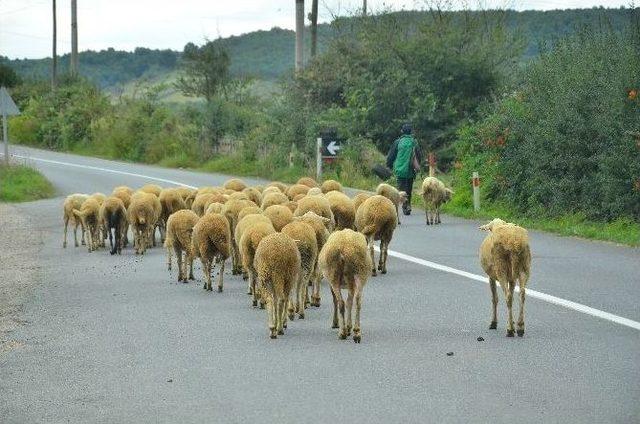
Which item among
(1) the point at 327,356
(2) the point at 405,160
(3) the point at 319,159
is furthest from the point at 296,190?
(3) the point at 319,159

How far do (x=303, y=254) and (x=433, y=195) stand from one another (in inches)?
451

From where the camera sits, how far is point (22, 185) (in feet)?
117

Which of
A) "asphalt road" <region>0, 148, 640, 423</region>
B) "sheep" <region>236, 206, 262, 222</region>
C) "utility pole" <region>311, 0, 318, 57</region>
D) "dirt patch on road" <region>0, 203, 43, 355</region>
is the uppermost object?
"utility pole" <region>311, 0, 318, 57</region>

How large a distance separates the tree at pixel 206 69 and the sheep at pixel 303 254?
53327 millimetres

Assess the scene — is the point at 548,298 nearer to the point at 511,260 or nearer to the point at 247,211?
the point at 511,260

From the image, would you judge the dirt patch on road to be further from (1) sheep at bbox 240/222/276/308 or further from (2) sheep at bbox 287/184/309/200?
(2) sheep at bbox 287/184/309/200

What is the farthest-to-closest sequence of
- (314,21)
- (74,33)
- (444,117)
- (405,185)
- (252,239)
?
1. (74,33)
2. (314,21)
3. (444,117)
4. (405,185)
5. (252,239)

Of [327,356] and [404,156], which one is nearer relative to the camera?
[327,356]

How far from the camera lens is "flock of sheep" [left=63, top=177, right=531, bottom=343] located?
1129 centimetres

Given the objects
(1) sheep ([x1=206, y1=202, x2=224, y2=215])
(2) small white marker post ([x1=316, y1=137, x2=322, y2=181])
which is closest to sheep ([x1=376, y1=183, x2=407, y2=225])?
(1) sheep ([x1=206, y1=202, x2=224, y2=215])

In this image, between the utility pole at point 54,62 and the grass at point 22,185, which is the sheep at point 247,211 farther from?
the utility pole at point 54,62

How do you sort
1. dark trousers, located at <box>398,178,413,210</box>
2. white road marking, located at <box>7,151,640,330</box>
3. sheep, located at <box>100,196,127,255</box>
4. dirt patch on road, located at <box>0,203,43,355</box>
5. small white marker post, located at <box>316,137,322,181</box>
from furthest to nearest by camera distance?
1. small white marker post, located at <box>316,137,322,181</box>
2. dark trousers, located at <box>398,178,413,210</box>
3. sheep, located at <box>100,196,127,255</box>
4. dirt patch on road, located at <box>0,203,43,355</box>
5. white road marking, located at <box>7,151,640,330</box>

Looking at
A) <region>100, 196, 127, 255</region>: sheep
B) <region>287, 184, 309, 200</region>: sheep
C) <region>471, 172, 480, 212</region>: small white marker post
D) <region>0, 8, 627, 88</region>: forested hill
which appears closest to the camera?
<region>287, 184, 309, 200</region>: sheep

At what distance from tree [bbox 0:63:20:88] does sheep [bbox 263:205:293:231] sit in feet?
233
